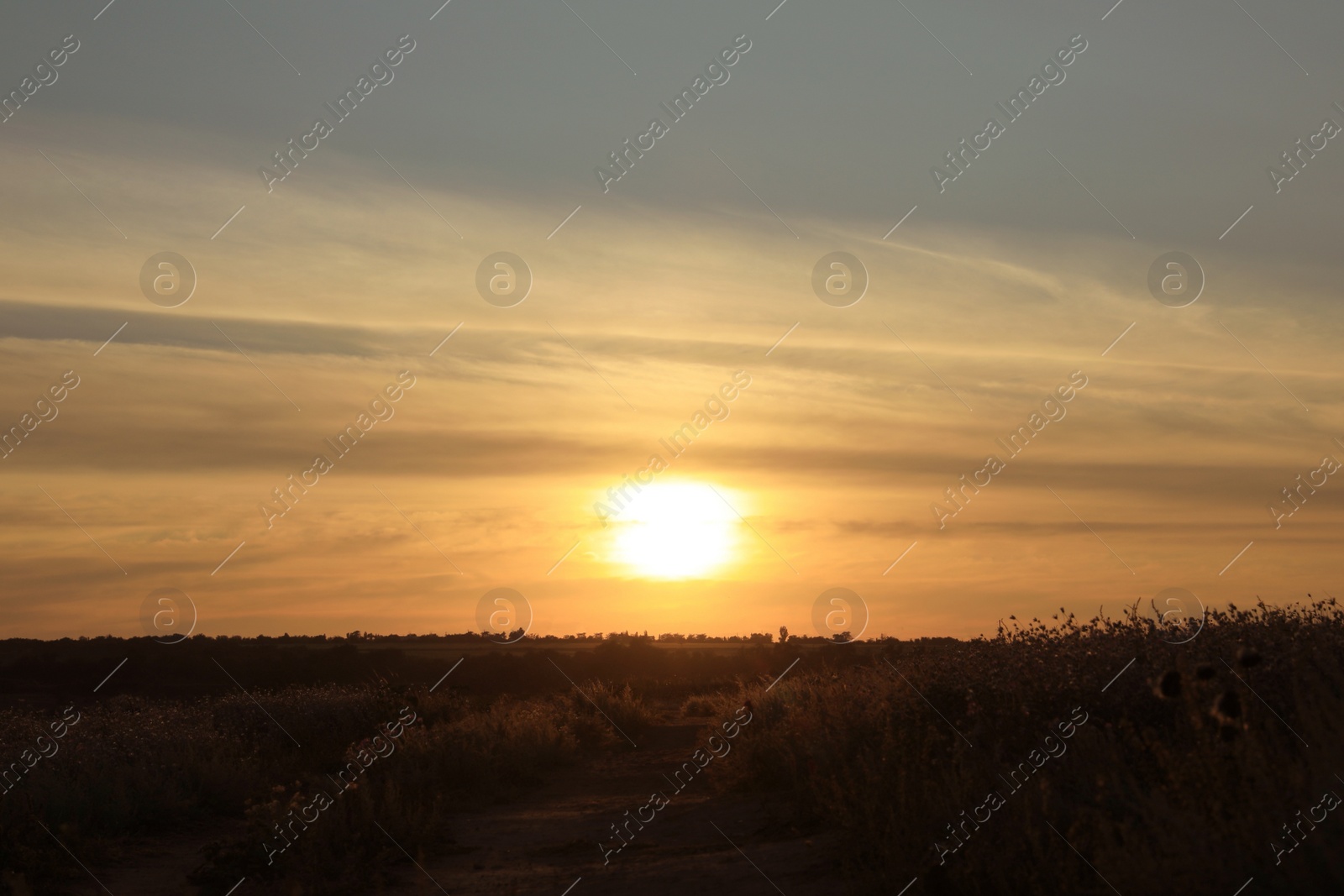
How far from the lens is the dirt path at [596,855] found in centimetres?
896

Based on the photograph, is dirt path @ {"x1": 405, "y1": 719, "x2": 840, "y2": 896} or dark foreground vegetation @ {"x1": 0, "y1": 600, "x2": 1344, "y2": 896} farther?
dirt path @ {"x1": 405, "y1": 719, "x2": 840, "y2": 896}

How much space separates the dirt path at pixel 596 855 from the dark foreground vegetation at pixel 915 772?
13.1 inches

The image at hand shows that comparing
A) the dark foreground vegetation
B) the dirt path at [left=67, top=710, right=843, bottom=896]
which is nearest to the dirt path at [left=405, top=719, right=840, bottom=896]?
the dirt path at [left=67, top=710, right=843, bottom=896]

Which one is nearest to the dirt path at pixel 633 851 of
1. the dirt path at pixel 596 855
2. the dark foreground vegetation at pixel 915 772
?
the dirt path at pixel 596 855

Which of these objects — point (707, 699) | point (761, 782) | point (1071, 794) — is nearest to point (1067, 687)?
point (1071, 794)

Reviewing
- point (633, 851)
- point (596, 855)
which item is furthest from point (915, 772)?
point (596, 855)

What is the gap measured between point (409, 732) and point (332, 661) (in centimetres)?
3591

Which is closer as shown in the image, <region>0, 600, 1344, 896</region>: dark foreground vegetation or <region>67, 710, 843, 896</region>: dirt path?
<region>0, 600, 1344, 896</region>: dark foreground vegetation

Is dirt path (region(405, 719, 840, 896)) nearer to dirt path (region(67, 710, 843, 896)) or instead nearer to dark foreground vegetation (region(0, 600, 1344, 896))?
dirt path (region(67, 710, 843, 896))

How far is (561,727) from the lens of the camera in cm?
2155

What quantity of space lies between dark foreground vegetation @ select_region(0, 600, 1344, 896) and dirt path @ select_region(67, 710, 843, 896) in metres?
0.33

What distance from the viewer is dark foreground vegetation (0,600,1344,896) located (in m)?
5.62

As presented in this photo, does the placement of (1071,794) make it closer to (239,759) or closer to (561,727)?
(239,759)

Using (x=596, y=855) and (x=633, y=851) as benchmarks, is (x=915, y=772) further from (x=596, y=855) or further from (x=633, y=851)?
(x=596, y=855)
